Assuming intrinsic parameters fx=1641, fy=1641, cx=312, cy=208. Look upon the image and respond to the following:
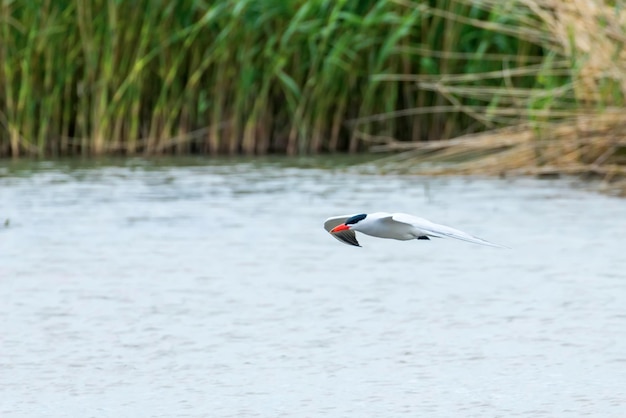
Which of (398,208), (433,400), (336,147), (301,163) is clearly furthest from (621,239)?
(336,147)

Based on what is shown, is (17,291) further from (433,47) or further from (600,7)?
(433,47)

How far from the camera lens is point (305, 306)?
5.46m

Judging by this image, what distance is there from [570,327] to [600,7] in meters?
3.48

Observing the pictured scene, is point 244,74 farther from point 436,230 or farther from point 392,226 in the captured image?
point 436,230

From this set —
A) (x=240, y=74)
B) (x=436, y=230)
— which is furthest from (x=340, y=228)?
(x=240, y=74)

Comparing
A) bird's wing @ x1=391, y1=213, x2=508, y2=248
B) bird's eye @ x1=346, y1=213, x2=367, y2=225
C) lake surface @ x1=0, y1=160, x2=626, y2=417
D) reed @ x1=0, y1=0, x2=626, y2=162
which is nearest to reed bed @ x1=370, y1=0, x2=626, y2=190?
lake surface @ x1=0, y1=160, x2=626, y2=417

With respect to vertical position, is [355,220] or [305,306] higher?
[355,220]

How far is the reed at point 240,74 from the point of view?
35.6 ft

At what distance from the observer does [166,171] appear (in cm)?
1030

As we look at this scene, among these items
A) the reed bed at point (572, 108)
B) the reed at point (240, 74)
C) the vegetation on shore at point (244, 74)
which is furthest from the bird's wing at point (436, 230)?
the reed at point (240, 74)

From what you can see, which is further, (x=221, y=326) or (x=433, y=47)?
(x=433, y=47)

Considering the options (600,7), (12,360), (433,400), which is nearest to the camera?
(433,400)

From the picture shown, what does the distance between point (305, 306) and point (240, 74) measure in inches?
235

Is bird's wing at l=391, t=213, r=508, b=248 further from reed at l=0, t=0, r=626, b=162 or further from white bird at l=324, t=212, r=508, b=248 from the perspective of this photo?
reed at l=0, t=0, r=626, b=162
